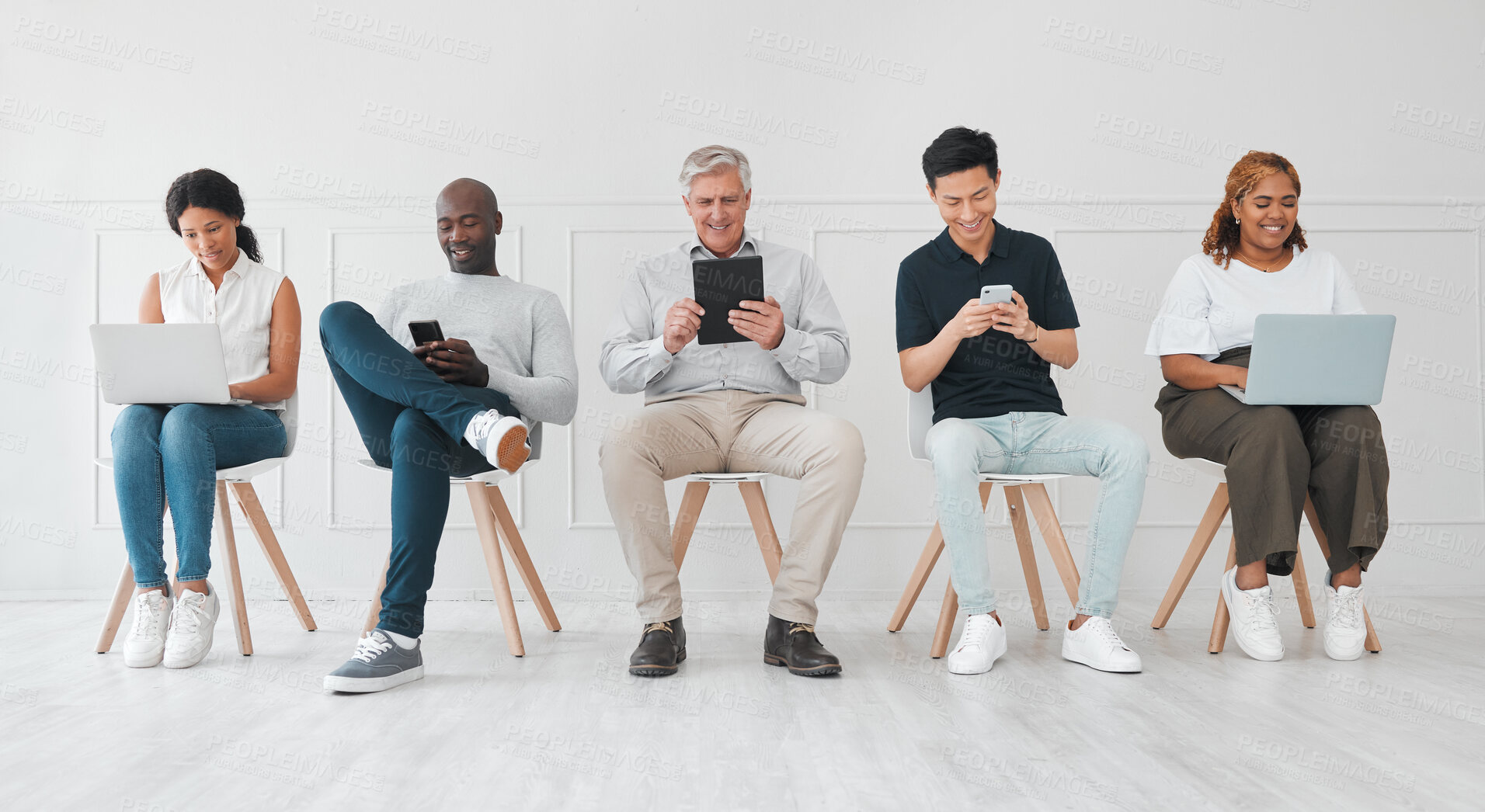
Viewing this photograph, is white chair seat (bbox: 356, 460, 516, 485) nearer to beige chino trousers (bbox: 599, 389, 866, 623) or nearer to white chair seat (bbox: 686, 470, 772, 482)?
beige chino trousers (bbox: 599, 389, 866, 623)

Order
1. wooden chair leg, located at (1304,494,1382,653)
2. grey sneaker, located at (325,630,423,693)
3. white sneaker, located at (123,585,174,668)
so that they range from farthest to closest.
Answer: wooden chair leg, located at (1304,494,1382,653) → white sneaker, located at (123,585,174,668) → grey sneaker, located at (325,630,423,693)

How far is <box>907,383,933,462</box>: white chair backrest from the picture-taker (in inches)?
93.0

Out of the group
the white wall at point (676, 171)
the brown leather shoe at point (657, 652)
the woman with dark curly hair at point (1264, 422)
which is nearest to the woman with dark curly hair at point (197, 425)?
the white wall at point (676, 171)

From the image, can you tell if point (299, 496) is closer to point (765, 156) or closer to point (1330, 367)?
point (765, 156)

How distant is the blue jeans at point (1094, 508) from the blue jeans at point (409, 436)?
1.01 m

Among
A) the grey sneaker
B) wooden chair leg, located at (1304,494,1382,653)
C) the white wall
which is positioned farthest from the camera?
the white wall

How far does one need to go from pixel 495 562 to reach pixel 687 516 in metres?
0.46

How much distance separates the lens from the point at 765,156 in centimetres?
313

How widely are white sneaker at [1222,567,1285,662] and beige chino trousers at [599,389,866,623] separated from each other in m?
0.91

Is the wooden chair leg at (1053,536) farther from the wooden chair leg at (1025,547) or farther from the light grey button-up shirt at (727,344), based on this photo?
the light grey button-up shirt at (727,344)

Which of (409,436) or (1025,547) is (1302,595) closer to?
(1025,547)

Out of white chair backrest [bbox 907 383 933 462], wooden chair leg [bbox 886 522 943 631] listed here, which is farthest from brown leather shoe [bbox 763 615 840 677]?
white chair backrest [bbox 907 383 933 462]

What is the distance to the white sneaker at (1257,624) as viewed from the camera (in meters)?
2.10

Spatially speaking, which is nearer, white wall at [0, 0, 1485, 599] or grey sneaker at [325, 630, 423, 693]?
grey sneaker at [325, 630, 423, 693]
